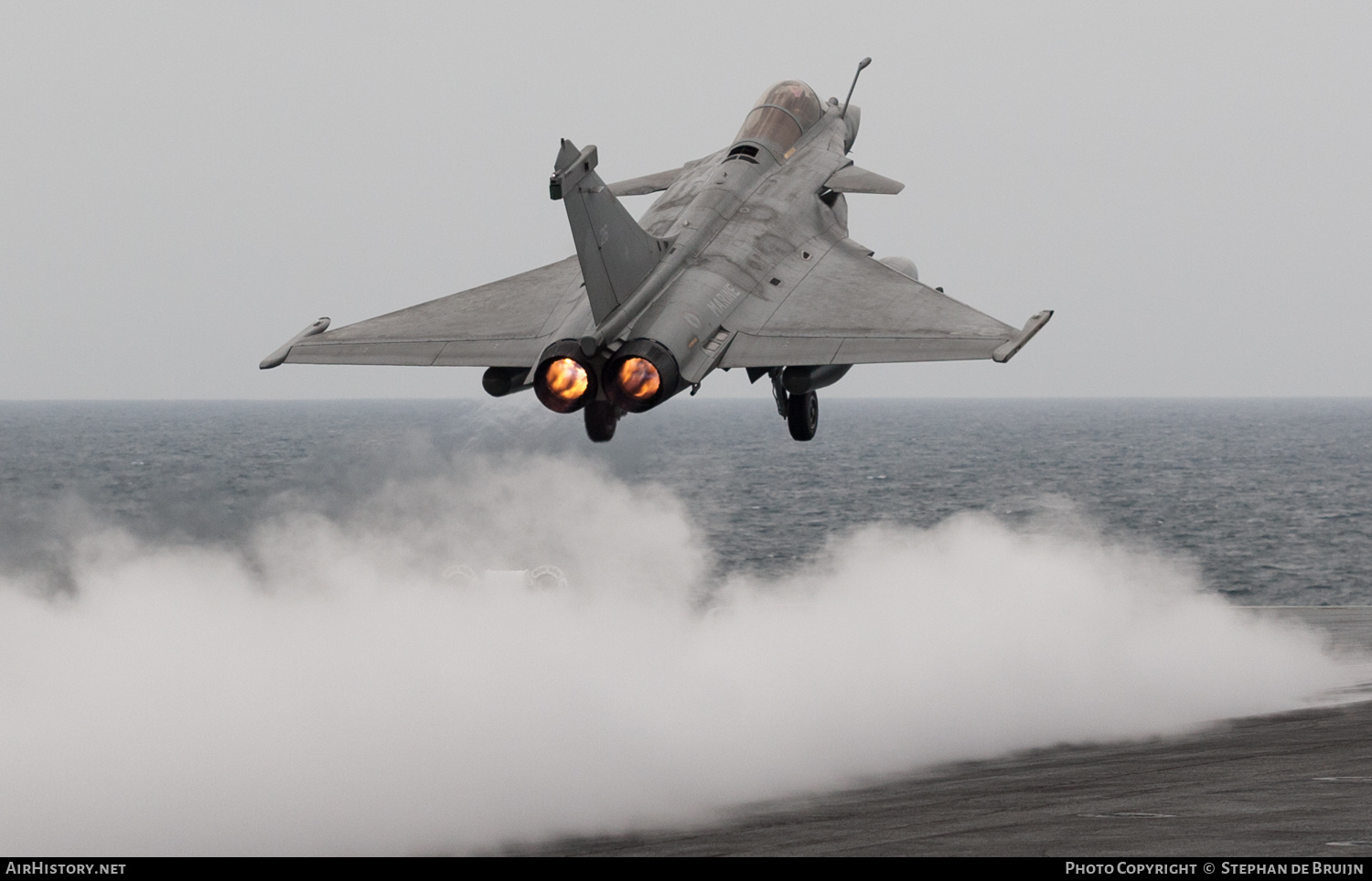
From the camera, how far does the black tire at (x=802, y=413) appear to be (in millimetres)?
24078

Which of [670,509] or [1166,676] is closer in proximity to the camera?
[1166,676]

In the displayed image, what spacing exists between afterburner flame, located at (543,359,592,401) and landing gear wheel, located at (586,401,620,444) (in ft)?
1.28

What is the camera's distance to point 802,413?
24141mm

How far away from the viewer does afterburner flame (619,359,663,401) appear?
66.2 feet

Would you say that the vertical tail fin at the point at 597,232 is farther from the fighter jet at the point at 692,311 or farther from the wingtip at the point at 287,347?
the wingtip at the point at 287,347

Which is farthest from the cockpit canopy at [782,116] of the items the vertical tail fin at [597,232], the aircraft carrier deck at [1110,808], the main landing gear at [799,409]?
the aircraft carrier deck at [1110,808]

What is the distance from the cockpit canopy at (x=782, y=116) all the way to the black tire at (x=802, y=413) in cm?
571

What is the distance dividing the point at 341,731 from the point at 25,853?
27.4 feet

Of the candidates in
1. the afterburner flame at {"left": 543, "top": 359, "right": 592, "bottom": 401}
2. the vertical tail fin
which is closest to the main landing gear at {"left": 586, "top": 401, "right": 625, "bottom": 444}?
the afterburner flame at {"left": 543, "top": 359, "right": 592, "bottom": 401}

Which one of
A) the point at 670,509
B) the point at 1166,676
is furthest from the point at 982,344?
the point at 670,509

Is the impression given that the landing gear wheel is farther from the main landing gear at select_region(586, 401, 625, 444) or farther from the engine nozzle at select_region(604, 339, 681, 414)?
the engine nozzle at select_region(604, 339, 681, 414)

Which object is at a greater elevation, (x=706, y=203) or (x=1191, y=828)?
(x=706, y=203)

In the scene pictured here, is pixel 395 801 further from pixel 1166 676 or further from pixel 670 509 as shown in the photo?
pixel 670 509

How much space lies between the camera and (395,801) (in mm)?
32281
